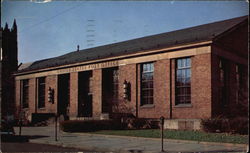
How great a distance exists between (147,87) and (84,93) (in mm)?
8883

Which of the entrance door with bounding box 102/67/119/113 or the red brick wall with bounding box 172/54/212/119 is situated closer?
the red brick wall with bounding box 172/54/212/119

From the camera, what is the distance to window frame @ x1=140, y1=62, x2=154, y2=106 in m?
25.9

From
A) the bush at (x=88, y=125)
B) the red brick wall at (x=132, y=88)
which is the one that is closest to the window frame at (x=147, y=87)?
the red brick wall at (x=132, y=88)

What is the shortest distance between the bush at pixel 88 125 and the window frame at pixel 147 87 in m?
3.44

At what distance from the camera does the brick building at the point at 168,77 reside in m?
22.4

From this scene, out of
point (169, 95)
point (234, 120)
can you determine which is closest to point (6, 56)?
point (169, 95)

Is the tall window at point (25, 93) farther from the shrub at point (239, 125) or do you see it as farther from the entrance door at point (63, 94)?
the shrub at point (239, 125)

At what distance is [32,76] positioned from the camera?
37750 millimetres

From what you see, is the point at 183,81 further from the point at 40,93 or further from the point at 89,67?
the point at 40,93

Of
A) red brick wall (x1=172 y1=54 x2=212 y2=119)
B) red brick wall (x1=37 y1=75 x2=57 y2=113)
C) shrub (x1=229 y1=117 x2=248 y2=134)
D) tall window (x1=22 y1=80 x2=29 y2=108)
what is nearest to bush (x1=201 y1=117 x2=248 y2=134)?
shrub (x1=229 y1=117 x2=248 y2=134)

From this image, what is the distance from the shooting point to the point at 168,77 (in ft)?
80.0

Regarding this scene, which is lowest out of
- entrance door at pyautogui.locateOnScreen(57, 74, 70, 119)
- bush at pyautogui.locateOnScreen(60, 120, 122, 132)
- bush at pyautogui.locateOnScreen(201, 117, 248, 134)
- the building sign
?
bush at pyautogui.locateOnScreen(60, 120, 122, 132)

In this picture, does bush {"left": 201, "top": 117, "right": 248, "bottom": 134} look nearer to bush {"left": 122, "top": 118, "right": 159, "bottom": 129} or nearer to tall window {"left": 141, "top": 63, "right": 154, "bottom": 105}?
bush {"left": 122, "top": 118, "right": 159, "bottom": 129}

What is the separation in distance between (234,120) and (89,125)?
31.5ft
